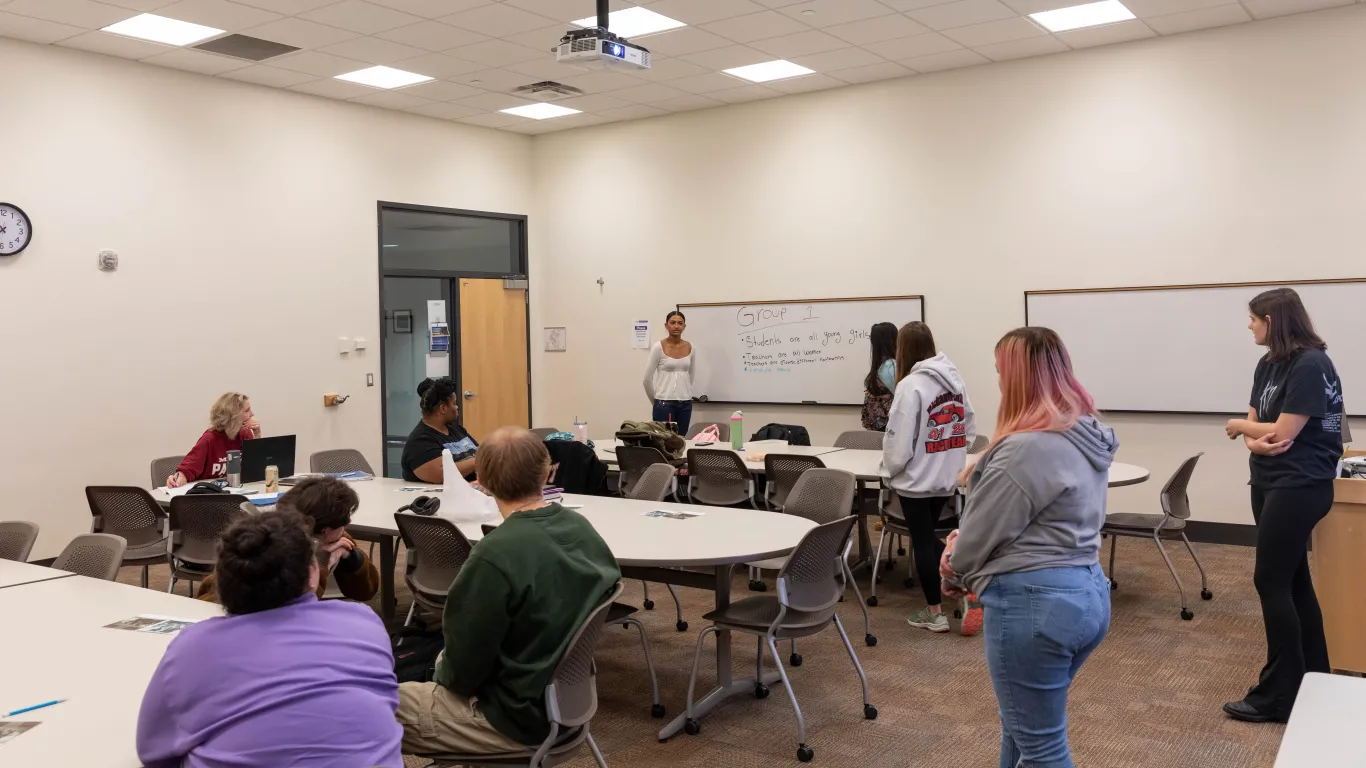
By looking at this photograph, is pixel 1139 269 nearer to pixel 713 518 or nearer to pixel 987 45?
pixel 987 45

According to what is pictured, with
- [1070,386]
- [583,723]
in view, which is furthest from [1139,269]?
[583,723]

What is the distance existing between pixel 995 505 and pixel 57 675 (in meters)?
2.26

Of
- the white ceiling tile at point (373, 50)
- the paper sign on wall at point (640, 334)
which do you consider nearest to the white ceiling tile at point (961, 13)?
the white ceiling tile at point (373, 50)

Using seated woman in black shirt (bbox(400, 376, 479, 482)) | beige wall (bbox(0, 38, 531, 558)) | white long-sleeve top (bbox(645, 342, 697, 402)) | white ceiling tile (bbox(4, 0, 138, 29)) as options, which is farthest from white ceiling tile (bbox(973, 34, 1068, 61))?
white ceiling tile (bbox(4, 0, 138, 29))

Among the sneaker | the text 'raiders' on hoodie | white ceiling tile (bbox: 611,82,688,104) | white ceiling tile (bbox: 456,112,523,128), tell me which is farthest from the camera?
white ceiling tile (bbox: 456,112,523,128)

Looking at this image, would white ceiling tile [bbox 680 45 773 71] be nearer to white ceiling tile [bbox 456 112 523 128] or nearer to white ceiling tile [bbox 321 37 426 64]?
white ceiling tile [bbox 321 37 426 64]

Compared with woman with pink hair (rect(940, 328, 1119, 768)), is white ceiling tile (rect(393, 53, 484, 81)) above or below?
above

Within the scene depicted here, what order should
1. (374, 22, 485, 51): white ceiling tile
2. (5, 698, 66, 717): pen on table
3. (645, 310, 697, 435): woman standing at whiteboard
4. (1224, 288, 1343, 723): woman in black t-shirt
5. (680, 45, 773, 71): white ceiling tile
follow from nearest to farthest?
(5, 698, 66, 717): pen on table → (1224, 288, 1343, 723): woman in black t-shirt → (374, 22, 485, 51): white ceiling tile → (680, 45, 773, 71): white ceiling tile → (645, 310, 697, 435): woman standing at whiteboard

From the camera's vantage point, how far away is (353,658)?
77.7 inches

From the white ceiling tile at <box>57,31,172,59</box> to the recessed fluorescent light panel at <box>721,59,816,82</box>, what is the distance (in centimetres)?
397

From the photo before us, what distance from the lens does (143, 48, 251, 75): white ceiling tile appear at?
702cm

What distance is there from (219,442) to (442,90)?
3645mm

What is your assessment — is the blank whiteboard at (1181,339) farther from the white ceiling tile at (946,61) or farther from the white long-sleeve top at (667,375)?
the white long-sleeve top at (667,375)

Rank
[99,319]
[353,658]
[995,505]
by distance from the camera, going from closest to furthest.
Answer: [353,658] < [995,505] < [99,319]
